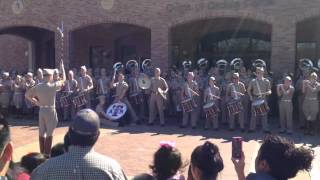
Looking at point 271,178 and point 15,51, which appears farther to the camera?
point 15,51

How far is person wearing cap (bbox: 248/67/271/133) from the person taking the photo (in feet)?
49.4

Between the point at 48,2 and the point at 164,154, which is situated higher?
the point at 48,2

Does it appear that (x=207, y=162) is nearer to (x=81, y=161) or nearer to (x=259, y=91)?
(x=81, y=161)

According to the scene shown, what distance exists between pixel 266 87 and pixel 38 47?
15139 mm

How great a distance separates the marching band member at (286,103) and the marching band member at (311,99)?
45 cm

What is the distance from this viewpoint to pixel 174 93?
17.4 m

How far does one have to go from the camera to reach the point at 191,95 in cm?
1605

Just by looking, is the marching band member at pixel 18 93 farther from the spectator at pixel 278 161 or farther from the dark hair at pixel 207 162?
the spectator at pixel 278 161

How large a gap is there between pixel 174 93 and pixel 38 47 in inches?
461

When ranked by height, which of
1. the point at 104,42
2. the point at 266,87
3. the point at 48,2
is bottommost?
the point at 266,87

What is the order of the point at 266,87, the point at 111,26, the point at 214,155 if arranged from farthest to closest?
the point at 111,26 < the point at 266,87 < the point at 214,155

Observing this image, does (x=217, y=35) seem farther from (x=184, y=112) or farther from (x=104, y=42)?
(x=184, y=112)

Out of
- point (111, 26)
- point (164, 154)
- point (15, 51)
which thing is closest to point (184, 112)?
point (111, 26)

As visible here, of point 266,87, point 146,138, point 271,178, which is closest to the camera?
point 271,178
